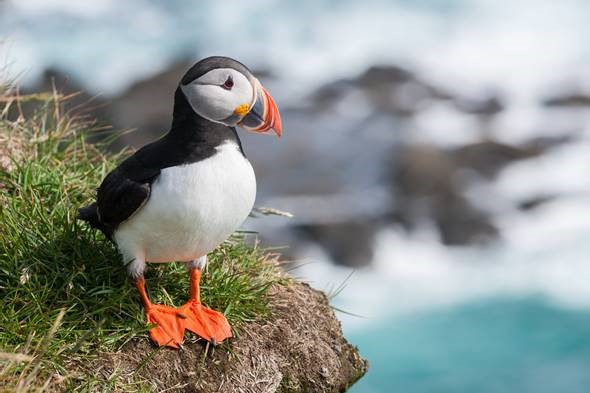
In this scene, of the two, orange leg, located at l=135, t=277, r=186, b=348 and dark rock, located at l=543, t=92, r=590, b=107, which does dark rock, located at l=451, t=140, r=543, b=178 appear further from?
orange leg, located at l=135, t=277, r=186, b=348

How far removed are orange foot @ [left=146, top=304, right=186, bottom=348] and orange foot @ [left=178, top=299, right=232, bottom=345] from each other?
27mm

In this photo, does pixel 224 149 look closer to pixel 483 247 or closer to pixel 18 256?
pixel 18 256

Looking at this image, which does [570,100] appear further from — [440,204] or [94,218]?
[94,218]

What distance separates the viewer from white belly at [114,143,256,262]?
3279 mm

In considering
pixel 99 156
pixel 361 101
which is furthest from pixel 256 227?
pixel 99 156

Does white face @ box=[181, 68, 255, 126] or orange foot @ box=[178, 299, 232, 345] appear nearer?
white face @ box=[181, 68, 255, 126]

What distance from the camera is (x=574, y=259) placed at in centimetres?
1209

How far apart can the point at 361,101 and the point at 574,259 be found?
13.1ft

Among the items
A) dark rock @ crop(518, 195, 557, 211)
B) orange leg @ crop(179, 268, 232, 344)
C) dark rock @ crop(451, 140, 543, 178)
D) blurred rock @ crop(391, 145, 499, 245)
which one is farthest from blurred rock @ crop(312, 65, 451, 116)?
Result: orange leg @ crop(179, 268, 232, 344)

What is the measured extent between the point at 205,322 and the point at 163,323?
16 centimetres

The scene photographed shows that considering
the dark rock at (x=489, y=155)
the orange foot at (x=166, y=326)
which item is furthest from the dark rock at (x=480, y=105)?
the orange foot at (x=166, y=326)

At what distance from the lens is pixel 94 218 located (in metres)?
3.73

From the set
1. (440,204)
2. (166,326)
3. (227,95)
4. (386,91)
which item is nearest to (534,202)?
(440,204)

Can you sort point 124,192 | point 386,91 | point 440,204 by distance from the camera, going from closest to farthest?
point 124,192 < point 440,204 < point 386,91
